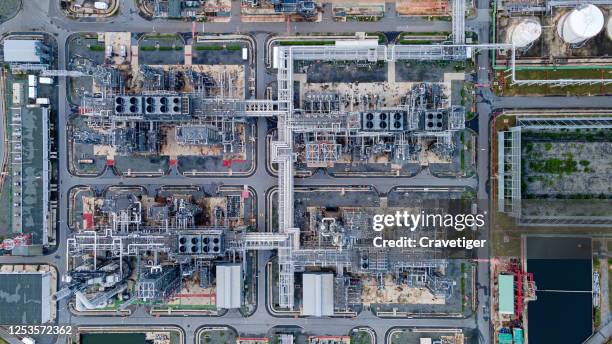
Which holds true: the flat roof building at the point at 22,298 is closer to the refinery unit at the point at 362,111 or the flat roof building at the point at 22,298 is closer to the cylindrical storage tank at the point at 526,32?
the refinery unit at the point at 362,111

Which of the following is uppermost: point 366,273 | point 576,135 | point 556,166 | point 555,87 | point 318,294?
point 555,87

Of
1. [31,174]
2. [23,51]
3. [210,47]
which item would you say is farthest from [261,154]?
[23,51]

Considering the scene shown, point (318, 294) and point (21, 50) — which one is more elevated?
point (21, 50)

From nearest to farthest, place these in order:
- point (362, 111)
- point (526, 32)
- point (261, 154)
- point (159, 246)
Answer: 1. point (159, 246)
2. point (526, 32)
3. point (362, 111)
4. point (261, 154)

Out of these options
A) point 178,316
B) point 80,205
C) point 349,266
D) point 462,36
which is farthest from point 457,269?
point 80,205

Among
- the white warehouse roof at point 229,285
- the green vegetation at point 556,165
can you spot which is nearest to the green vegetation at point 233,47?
the white warehouse roof at point 229,285

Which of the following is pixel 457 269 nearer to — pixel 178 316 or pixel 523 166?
pixel 523 166

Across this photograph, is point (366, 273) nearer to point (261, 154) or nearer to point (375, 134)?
point (375, 134)
